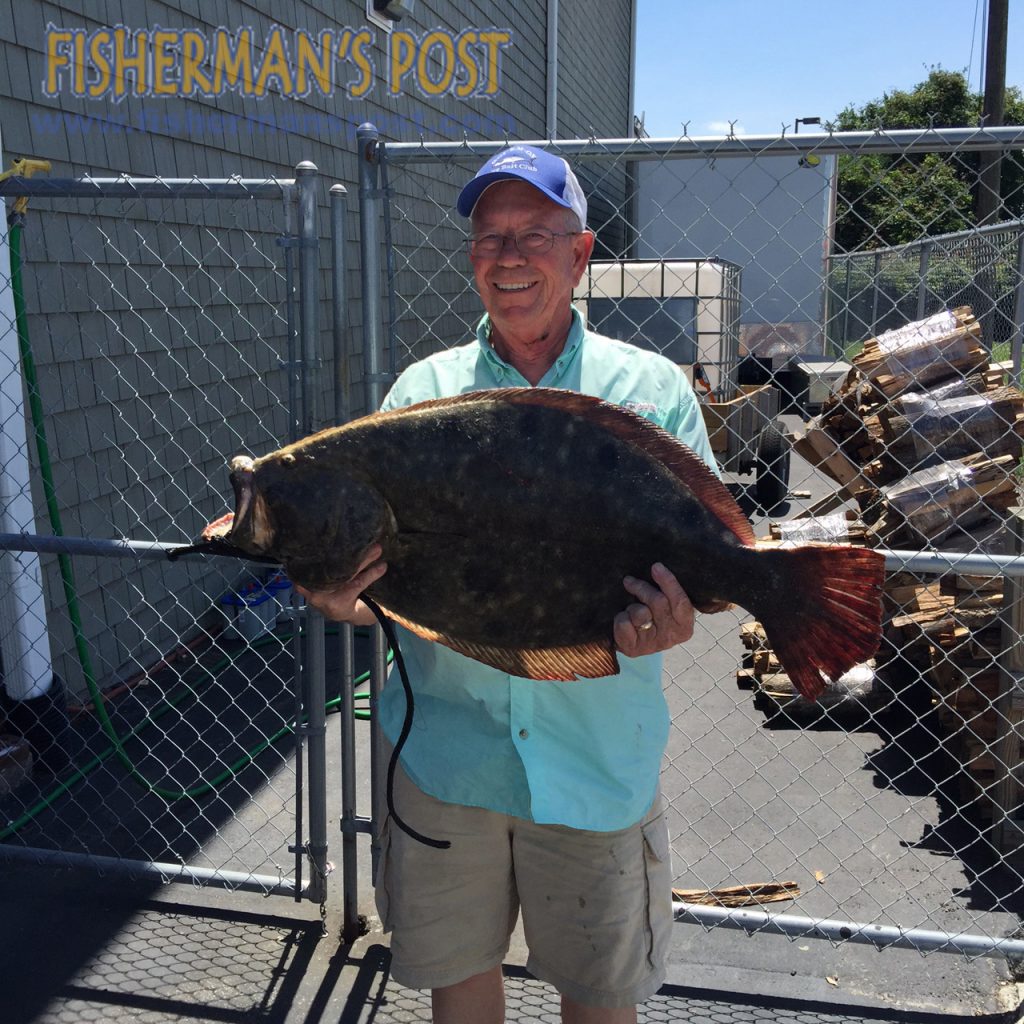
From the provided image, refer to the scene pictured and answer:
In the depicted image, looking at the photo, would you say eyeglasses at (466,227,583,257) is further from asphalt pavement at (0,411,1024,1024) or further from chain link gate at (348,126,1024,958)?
asphalt pavement at (0,411,1024,1024)

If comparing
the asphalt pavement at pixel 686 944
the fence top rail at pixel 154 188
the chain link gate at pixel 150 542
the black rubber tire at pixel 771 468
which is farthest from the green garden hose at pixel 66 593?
the black rubber tire at pixel 771 468

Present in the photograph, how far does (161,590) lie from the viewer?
20.7 ft

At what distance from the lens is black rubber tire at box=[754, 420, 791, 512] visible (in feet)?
34.3

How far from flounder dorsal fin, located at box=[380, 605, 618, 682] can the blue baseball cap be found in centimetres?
93

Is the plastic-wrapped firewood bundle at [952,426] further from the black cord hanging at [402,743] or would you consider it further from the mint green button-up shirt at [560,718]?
the black cord hanging at [402,743]

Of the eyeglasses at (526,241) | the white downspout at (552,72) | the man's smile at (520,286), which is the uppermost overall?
the white downspout at (552,72)

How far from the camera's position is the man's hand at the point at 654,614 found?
186 centimetres

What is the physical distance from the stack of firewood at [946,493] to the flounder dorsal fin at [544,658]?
269 cm

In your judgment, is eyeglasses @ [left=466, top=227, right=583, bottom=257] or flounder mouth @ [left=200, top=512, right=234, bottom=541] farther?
eyeglasses @ [left=466, top=227, right=583, bottom=257]

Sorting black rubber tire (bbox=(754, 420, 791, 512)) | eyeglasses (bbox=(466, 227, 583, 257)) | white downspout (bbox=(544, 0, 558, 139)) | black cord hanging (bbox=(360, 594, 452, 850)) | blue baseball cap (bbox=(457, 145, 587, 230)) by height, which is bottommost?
black rubber tire (bbox=(754, 420, 791, 512))

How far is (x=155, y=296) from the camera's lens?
5762mm

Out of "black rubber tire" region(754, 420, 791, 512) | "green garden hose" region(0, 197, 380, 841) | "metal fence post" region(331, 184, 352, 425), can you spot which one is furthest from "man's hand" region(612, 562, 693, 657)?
"black rubber tire" region(754, 420, 791, 512)

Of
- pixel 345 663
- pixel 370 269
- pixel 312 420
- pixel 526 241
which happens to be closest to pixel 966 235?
pixel 370 269

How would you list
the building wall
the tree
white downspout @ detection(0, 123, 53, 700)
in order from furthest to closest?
the tree < the building wall < white downspout @ detection(0, 123, 53, 700)
